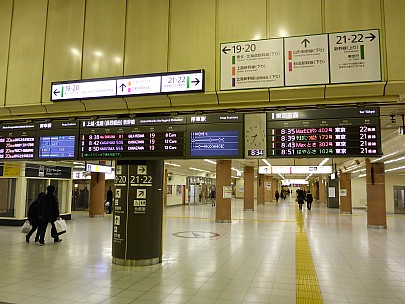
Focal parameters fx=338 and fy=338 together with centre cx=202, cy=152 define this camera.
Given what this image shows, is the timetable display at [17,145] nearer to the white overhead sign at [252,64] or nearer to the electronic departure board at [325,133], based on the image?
the white overhead sign at [252,64]

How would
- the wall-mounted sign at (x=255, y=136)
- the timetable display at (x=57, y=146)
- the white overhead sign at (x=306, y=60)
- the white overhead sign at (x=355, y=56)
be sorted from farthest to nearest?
the timetable display at (x=57, y=146) → the wall-mounted sign at (x=255, y=136) → the white overhead sign at (x=306, y=60) → the white overhead sign at (x=355, y=56)

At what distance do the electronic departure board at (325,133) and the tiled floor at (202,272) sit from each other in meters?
2.41

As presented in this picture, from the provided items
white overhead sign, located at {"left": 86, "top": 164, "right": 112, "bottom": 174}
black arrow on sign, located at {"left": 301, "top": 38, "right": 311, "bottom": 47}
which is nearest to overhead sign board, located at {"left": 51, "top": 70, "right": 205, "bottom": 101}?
black arrow on sign, located at {"left": 301, "top": 38, "right": 311, "bottom": 47}

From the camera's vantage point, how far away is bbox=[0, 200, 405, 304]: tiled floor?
5457 mm

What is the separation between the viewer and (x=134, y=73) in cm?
562

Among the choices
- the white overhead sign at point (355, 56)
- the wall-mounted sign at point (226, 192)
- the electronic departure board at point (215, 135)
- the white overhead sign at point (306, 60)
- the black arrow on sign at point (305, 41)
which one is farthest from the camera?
the wall-mounted sign at point (226, 192)

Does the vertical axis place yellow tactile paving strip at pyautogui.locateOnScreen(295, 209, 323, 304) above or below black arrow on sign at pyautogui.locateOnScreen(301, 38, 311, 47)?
below

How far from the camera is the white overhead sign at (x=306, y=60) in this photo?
4703 millimetres

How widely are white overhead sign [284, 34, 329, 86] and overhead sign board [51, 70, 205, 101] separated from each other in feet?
4.23

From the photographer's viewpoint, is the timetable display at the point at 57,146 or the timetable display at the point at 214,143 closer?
the timetable display at the point at 214,143

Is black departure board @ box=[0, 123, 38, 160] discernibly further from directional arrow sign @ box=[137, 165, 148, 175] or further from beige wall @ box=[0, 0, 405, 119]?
directional arrow sign @ box=[137, 165, 148, 175]

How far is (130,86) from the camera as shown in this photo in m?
5.52

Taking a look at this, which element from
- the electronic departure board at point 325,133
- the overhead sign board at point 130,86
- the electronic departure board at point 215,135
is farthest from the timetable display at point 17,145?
the electronic departure board at point 325,133

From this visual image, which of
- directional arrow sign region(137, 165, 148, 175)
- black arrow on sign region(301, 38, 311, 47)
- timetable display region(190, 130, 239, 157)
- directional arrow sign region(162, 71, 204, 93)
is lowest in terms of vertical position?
directional arrow sign region(137, 165, 148, 175)
